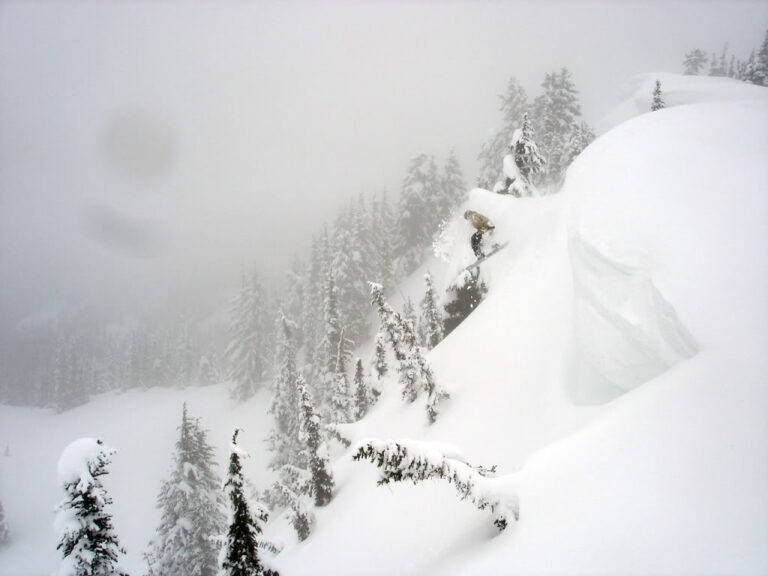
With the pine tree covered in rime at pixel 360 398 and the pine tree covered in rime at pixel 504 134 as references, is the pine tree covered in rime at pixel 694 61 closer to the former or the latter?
the pine tree covered in rime at pixel 504 134

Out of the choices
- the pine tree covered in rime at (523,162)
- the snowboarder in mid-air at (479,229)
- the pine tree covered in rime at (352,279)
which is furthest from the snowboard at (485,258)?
the pine tree covered in rime at (352,279)

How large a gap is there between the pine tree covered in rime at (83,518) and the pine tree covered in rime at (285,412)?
2535cm

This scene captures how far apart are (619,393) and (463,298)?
1676 centimetres

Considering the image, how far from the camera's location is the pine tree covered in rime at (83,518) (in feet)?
23.6

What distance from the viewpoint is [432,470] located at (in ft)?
20.7

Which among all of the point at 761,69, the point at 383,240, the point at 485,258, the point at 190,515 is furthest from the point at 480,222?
the point at 761,69

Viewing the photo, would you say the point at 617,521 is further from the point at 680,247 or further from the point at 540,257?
the point at 540,257

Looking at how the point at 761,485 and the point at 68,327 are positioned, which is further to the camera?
the point at 68,327

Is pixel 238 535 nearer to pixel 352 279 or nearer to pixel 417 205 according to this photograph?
pixel 352 279

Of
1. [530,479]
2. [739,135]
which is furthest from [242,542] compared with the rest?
[739,135]

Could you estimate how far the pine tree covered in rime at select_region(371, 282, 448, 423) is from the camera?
17.1m

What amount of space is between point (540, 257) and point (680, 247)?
39.4 feet

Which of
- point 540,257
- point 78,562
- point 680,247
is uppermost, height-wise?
point 680,247

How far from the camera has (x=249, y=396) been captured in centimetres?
5169
